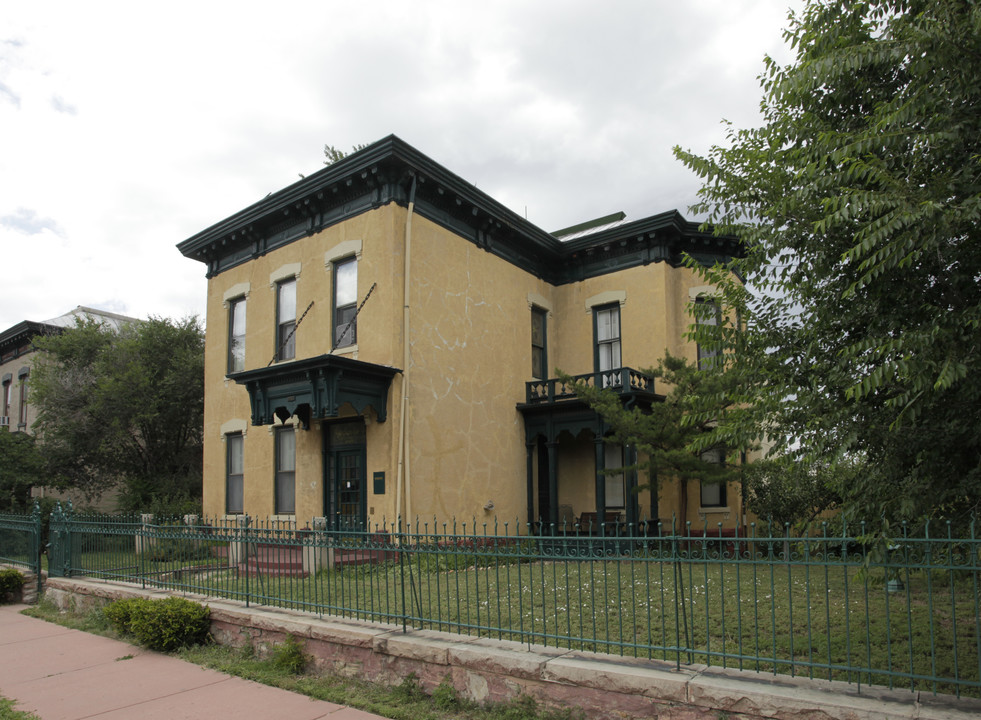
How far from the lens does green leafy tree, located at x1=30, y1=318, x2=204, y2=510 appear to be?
22.2 metres

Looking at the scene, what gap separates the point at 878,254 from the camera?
179 inches

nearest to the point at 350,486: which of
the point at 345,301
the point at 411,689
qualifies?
the point at 345,301

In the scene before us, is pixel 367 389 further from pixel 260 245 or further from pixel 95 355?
pixel 95 355

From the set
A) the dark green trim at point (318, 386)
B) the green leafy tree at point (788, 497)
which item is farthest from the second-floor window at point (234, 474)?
the green leafy tree at point (788, 497)

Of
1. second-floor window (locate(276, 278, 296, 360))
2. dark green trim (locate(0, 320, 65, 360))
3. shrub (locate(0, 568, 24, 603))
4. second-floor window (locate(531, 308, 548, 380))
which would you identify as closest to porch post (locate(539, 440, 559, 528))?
second-floor window (locate(531, 308, 548, 380))

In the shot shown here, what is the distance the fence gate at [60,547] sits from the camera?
12.0 meters

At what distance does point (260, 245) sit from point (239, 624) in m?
12.0

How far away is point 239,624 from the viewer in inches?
324

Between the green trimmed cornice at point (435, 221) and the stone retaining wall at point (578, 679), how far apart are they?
978 centimetres

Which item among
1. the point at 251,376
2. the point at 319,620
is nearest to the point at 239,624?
the point at 319,620

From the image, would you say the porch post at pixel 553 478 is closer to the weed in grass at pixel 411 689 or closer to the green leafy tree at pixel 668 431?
the green leafy tree at pixel 668 431

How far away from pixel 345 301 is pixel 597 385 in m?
6.43

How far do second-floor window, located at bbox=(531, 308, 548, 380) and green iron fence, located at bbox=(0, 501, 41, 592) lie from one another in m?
11.8

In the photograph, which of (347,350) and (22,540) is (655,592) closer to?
(347,350)
